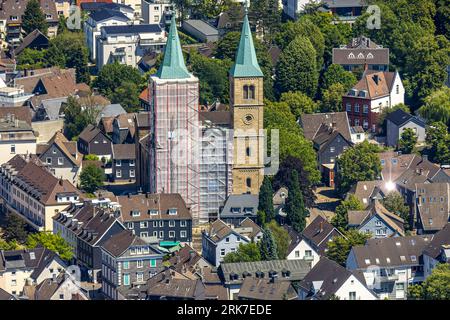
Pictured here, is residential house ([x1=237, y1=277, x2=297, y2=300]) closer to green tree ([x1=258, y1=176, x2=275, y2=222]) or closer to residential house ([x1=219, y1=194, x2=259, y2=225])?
green tree ([x1=258, y1=176, x2=275, y2=222])

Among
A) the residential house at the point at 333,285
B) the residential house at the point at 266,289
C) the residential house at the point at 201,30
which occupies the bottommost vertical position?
the residential house at the point at 266,289

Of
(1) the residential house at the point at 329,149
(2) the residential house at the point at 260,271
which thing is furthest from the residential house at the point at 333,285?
(1) the residential house at the point at 329,149

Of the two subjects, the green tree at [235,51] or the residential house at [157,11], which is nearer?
the green tree at [235,51]

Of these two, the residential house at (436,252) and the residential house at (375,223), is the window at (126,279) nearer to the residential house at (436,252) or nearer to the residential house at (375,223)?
the residential house at (436,252)

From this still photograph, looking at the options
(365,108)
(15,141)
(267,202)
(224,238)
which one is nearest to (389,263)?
(224,238)
